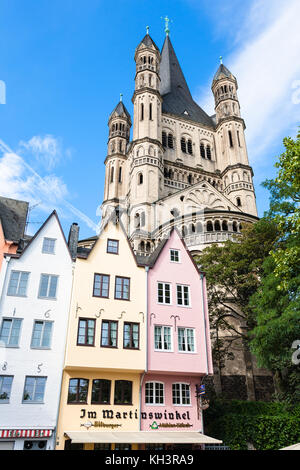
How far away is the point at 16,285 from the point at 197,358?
11.0 m

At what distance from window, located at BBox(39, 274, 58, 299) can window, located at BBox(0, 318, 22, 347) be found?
189 centimetres

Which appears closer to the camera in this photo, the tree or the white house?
the white house

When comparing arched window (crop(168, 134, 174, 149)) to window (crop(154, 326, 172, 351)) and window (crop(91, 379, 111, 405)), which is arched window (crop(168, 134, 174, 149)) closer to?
window (crop(154, 326, 172, 351))

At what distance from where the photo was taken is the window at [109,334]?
1956 centimetres

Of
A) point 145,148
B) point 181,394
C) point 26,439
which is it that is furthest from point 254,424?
point 145,148

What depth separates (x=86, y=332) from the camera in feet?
64.1

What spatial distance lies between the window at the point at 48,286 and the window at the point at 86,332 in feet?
7.40

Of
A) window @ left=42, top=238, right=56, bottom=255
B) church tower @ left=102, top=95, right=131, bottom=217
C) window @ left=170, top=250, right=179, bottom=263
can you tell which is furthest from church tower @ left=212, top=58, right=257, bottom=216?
window @ left=42, top=238, right=56, bottom=255

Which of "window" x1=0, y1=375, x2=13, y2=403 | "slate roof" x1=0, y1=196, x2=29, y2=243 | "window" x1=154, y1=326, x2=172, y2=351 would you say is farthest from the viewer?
"slate roof" x1=0, y1=196, x2=29, y2=243

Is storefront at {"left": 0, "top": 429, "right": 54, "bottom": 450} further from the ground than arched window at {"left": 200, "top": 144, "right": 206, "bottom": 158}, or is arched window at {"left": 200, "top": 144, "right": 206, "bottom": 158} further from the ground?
arched window at {"left": 200, "top": 144, "right": 206, "bottom": 158}

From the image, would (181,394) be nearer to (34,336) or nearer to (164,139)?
(34,336)

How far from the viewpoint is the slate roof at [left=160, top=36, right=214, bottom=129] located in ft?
231

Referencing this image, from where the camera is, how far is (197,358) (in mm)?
20734

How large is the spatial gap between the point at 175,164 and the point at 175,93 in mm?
24858
